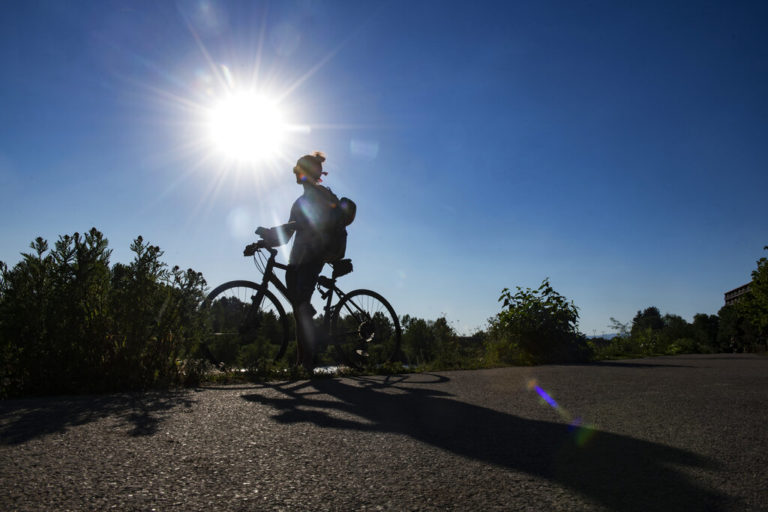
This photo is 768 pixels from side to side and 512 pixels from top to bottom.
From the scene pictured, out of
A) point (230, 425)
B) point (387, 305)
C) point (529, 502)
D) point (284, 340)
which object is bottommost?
point (529, 502)

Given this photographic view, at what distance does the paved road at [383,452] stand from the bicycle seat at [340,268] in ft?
8.87

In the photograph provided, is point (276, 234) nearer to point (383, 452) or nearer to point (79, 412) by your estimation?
point (79, 412)

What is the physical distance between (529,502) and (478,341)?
9.33 metres

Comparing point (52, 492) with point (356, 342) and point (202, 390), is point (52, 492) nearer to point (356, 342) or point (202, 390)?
point (202, 390)

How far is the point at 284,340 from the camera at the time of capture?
18.1 feet

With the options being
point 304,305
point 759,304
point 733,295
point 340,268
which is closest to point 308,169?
point 340,268

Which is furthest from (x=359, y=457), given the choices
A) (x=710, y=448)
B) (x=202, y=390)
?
(x=202, y=390)

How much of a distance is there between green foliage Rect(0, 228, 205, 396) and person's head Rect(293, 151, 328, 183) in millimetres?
2122

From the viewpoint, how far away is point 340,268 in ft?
20.4

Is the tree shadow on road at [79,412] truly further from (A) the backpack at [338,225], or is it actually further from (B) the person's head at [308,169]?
(B) the person's head at [308,169]

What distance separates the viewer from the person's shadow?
5.14ft

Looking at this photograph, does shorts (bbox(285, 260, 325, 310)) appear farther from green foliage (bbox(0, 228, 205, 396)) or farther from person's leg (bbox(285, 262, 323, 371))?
green foliage (bbox(0, 228, 205, 396))

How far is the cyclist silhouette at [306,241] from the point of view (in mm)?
5508

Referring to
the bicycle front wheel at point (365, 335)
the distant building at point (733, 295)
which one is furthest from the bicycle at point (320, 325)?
the distant building at point (733, 295)
